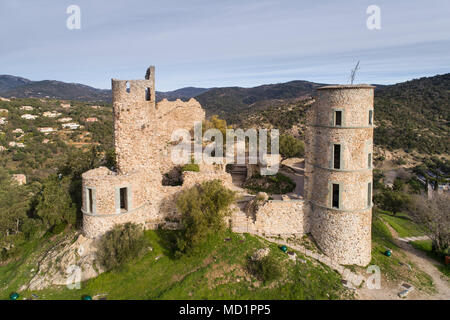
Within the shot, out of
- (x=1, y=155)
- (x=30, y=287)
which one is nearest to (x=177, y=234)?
(x=30, y=287)

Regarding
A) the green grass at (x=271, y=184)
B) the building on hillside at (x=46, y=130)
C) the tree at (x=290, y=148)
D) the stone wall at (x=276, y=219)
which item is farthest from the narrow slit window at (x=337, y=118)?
the building on hillside at (x=46, y=130)

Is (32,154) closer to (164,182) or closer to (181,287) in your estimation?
(164,182)

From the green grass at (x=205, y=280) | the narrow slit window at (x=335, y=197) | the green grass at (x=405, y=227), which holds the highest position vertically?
the narrow slit window at (x=335, y=197)

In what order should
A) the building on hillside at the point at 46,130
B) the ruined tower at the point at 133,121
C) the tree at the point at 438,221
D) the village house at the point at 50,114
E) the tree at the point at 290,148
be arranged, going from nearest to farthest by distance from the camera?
the ruined tower at the point at 133,121
the tree at the point at 438,221
the tree at the point at 290,148
the building on hillside at the point at 46,130
the village house at the point at 50,114

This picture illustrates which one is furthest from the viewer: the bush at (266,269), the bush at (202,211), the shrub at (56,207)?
the shrub at (56,207)

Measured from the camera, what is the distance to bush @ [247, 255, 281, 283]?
11.9 m

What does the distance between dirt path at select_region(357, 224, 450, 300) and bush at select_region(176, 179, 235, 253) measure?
6.79m

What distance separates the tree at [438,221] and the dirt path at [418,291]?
104cm

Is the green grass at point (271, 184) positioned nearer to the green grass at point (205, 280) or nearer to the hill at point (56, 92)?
the green grass at point (205, 280)

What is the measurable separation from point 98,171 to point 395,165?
118 feet

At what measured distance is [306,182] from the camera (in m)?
14.6

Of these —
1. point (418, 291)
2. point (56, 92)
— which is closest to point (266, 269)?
point (418, 291)

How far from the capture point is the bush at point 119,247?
39.4 ft

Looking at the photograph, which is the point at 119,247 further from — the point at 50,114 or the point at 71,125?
the point at 50,114
